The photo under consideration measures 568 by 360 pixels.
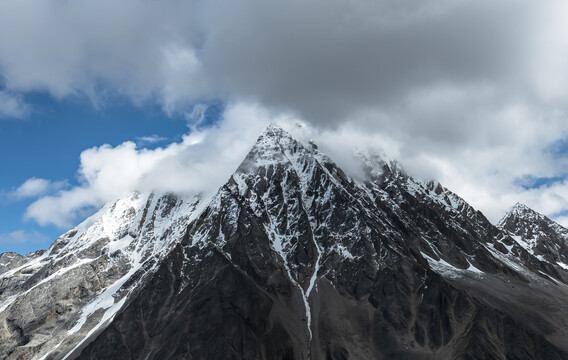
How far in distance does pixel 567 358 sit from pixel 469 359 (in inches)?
1780

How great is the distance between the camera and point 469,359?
19888 centimetres

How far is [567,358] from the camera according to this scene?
655 feet
